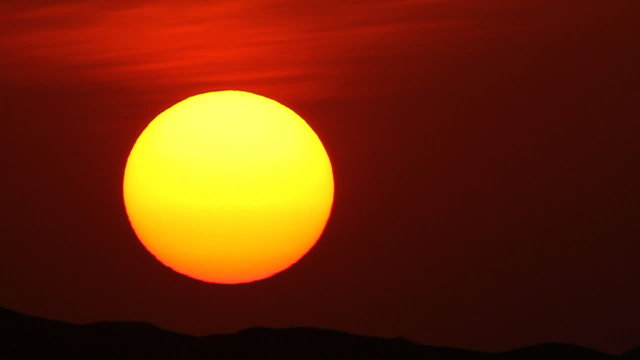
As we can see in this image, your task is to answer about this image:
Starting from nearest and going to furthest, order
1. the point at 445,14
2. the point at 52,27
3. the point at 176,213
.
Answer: the point at 176,213, the point at 52,27, the point at 445,14

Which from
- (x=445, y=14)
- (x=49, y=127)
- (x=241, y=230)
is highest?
(x=445, y=14)

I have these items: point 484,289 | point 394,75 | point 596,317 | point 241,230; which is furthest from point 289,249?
point 596,317

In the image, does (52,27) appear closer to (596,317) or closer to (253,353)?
(253,353)

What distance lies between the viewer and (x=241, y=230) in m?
4.34

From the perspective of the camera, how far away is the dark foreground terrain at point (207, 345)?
235 inches

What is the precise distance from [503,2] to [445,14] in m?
0.37

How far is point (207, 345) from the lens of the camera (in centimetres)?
630

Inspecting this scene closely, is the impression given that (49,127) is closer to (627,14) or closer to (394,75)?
(394,75)

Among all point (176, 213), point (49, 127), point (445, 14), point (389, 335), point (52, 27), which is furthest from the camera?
point (389, 335)

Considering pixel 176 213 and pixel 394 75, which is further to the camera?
pixel 394 75

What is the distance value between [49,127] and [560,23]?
9.56ft

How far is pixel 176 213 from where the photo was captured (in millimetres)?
4332

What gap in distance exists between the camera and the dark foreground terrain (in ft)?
19.6

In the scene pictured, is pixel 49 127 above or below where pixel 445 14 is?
below
